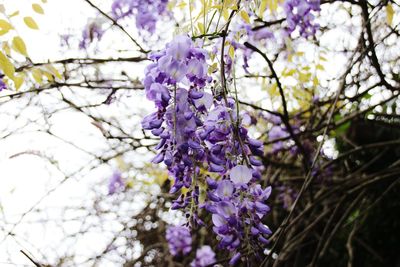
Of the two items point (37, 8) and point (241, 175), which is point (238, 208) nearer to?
point (241, 175)

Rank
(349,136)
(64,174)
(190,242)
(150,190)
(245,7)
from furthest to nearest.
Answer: (190,242)
(150,190)
(349,136)
(64,174)
(245,7)

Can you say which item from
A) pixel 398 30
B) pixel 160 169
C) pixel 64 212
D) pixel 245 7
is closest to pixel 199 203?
pixel 245 7

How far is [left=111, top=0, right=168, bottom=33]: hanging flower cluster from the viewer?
229 centimetres

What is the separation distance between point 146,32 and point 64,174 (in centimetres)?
92

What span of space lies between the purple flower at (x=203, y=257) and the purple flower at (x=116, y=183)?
0.85m

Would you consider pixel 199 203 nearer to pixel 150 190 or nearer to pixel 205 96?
pixel 205 96

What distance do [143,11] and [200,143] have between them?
141 centimetres

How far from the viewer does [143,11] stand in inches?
91.7

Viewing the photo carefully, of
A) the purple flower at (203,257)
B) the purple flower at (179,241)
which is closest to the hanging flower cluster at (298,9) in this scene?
the purple flower at (203,257)

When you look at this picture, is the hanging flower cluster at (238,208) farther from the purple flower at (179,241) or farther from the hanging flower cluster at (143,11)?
the purple flower at (179,241)

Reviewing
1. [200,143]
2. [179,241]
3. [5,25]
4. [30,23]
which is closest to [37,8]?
[30,23]

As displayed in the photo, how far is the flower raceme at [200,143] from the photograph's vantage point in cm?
103

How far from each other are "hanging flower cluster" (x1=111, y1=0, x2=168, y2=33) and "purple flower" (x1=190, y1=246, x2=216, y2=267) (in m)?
Result: 1.59

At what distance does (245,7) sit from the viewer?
1.41 metres
